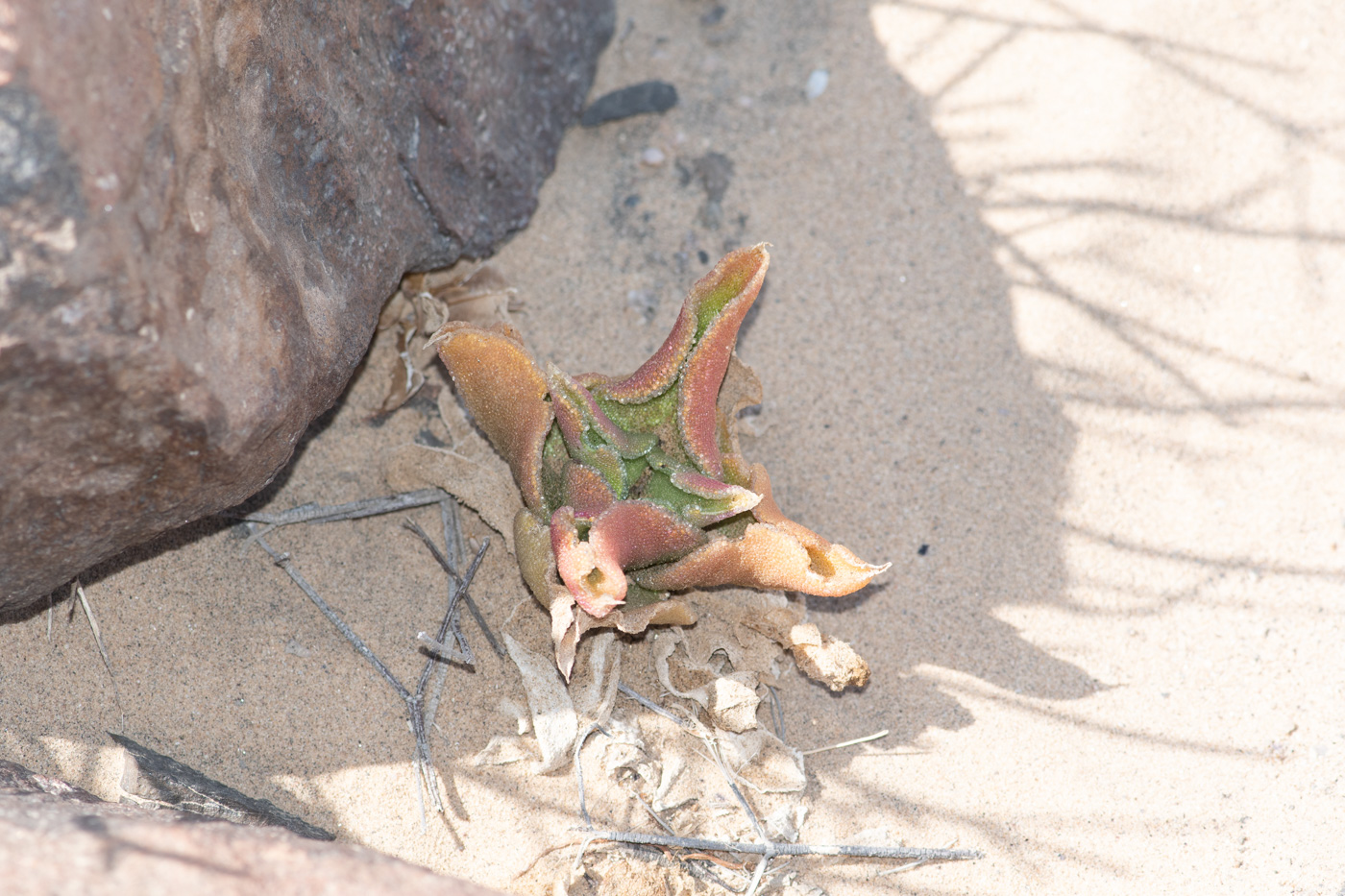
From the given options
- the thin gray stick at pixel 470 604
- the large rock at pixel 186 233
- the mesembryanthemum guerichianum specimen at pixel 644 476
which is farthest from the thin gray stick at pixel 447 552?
the large rock at pixel 186 233

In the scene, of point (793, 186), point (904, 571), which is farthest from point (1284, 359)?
point (793, 186)

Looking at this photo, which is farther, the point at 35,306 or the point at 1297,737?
the point at 1297,737

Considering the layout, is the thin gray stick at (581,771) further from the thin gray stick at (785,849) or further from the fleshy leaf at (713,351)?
the fleshy leaf at (713,351)

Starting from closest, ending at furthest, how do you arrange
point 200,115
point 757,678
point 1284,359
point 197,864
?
point 197,864, point 200,115, point 757,678, point 1284,359

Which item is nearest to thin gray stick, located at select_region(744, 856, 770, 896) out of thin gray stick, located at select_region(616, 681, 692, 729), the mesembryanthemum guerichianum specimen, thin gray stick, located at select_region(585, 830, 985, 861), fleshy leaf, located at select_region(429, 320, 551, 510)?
thin gray stick, located at select_region(585, 830, 985, 861)

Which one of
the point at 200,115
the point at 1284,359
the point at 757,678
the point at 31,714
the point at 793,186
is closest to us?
the point at 200,115

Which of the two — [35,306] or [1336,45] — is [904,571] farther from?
[1336,45]

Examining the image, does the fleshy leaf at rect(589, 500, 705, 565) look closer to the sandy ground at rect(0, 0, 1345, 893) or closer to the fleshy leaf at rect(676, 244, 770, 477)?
the fleshy leaf at rect(676, 244, 770, 477)

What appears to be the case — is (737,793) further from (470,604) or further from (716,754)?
(470,604)
